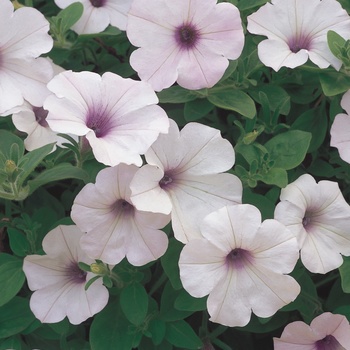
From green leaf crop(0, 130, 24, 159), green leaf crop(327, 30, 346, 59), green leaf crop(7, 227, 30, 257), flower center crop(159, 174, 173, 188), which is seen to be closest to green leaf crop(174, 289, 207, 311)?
flower center crop(159, 174, 173, 188)

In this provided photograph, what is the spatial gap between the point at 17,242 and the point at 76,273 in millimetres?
131

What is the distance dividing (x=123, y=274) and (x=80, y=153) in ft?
0.83

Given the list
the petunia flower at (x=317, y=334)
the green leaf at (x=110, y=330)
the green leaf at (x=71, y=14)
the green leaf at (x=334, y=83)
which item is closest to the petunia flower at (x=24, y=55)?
the green leaf at (x=71, y=14)

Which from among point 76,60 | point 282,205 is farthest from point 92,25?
point 282,205

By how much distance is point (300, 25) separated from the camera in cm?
126

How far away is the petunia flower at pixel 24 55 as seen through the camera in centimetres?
121

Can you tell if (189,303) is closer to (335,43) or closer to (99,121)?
(99,121)

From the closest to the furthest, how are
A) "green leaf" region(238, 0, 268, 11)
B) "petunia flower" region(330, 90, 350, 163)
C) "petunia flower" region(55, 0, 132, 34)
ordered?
"petunia flower" region(330, 90, 350, 163)
"green leaf" region(238, 0, 268, 11)
"petunia flower" region(55, 0, 132, 34)

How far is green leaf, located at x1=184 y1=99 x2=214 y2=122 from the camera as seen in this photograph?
1.26 metres

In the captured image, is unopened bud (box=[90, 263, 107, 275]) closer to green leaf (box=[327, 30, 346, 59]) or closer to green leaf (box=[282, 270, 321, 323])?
green leaf (box=[282, 270, 321, 323])

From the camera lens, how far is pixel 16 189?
3.57ft

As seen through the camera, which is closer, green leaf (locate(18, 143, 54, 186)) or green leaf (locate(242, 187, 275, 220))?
green leaf (locate(18, 143, 54, 186))

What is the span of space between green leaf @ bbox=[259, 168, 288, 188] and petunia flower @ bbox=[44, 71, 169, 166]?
0.24m

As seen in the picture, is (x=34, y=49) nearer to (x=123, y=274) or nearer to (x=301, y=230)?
(x=123, y=274)
